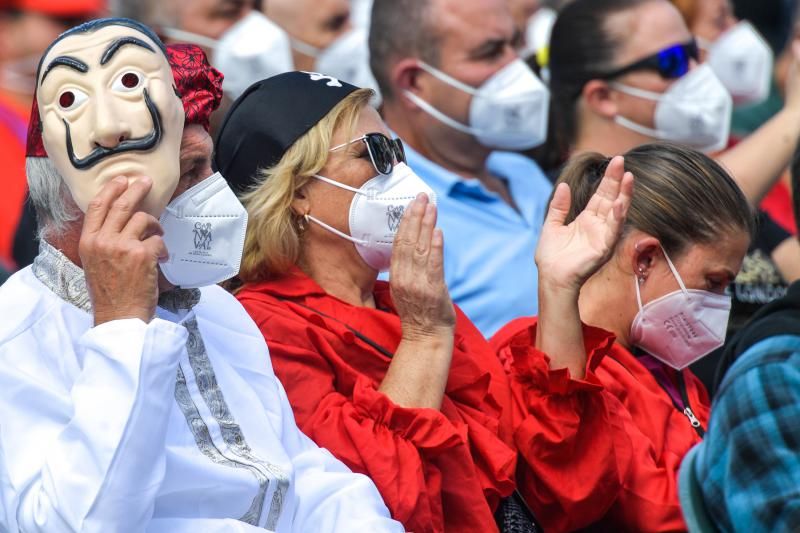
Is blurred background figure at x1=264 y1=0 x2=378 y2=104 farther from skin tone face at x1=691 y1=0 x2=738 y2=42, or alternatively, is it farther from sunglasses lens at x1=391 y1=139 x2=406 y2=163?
sunglasses lens at x1=391 y1=139 x2=406 y2=163

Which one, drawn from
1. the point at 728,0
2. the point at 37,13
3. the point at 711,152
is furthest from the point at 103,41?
the point at 728,0

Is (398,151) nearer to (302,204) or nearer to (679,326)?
(302,204)

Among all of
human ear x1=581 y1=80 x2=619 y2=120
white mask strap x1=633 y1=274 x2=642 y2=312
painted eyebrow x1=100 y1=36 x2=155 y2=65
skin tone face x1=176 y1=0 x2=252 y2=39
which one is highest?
painted eyebrow x1=100 y1=36 x2=155 y2=65

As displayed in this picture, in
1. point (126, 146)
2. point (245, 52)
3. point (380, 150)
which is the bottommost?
point (245, 52)

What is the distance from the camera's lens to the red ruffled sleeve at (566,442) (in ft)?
12.5

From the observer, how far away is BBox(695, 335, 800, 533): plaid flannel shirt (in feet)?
7.86

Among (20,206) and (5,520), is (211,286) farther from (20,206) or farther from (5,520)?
(20,206)

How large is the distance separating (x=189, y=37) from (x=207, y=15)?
0.14 m

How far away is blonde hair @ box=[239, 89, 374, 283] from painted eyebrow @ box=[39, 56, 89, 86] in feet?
3.11

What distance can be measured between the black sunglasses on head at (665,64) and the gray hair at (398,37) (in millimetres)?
822

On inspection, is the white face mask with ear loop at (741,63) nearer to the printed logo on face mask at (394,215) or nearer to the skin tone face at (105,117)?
the printed logo on face mask at (394,215)

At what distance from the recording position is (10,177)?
19.1 feet

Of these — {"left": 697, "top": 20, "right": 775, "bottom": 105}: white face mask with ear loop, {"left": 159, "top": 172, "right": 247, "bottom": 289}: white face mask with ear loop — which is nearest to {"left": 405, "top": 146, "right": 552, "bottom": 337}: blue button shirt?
{"left": 159, "top": 172, "right": 247, "bottom": 289}: white face mask with ear loop

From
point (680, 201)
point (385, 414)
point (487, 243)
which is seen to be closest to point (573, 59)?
point (487, 243)
